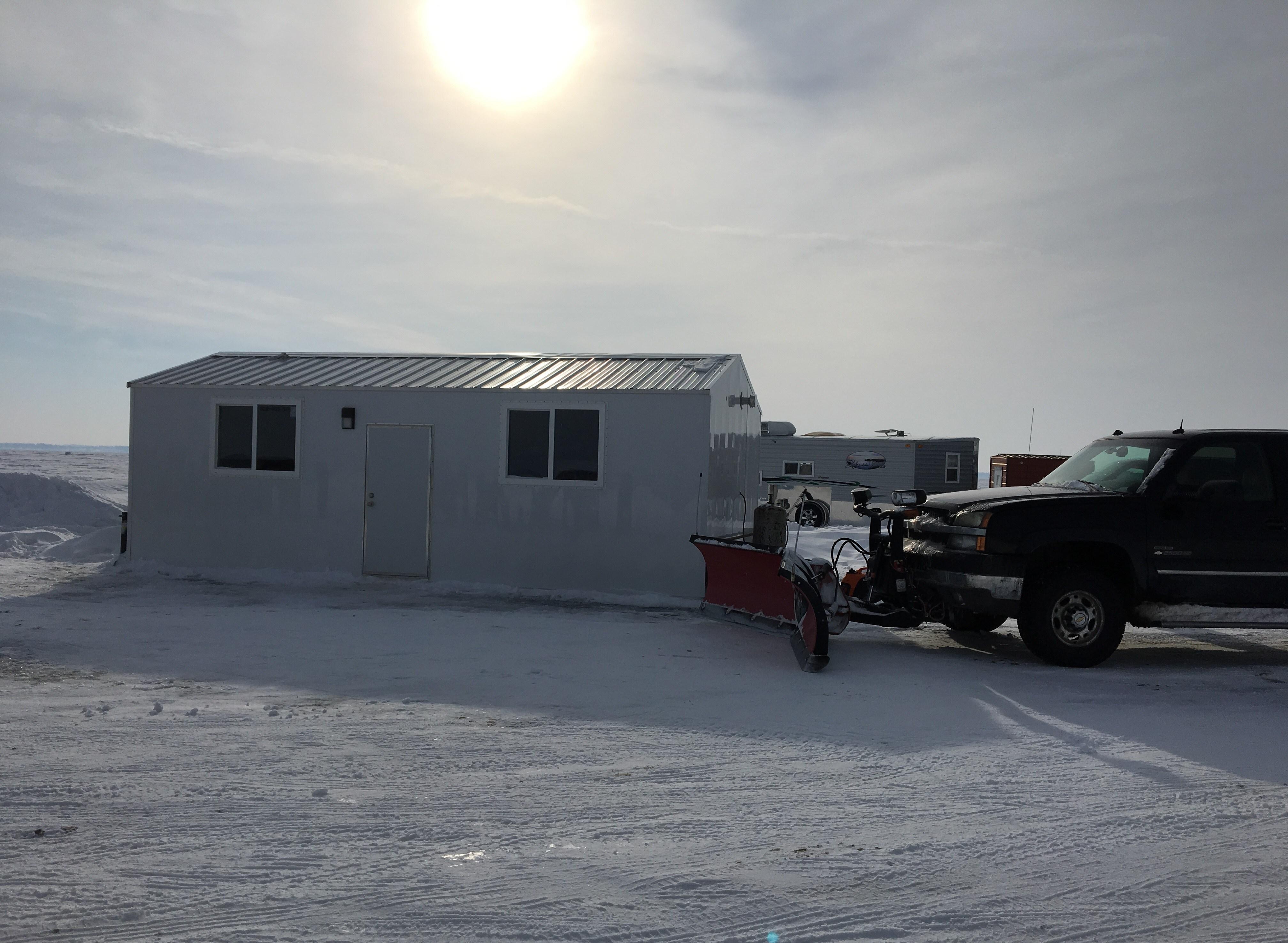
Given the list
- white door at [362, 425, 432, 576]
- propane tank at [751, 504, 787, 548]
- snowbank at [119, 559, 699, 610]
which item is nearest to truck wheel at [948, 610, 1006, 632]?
propane tank at [751, 504, 787, 548]

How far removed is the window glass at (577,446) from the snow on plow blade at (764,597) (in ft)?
9.55

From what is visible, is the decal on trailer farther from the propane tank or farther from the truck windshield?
the truck windshield

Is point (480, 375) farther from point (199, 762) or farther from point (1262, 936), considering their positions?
point (1262, 936)

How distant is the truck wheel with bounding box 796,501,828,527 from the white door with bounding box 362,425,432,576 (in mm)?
12644

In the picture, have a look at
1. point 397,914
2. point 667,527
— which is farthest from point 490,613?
point 397,914

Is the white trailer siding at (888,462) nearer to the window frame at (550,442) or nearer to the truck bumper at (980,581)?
the window frame at (550,442)

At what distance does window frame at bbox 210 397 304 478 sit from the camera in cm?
1311

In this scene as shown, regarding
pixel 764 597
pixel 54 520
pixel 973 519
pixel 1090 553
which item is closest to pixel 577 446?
pixel 764 597

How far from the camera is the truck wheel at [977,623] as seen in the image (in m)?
8.77

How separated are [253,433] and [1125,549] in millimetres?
11040

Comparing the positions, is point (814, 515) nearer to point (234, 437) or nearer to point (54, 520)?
point (234, 437)

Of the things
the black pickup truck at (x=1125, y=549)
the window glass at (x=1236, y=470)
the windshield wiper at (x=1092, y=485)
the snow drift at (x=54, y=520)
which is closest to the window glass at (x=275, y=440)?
the snow drift at (x=54, y=520)

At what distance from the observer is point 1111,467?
8367mm

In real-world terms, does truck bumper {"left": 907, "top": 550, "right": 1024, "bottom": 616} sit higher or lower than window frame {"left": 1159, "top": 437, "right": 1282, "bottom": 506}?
lower
